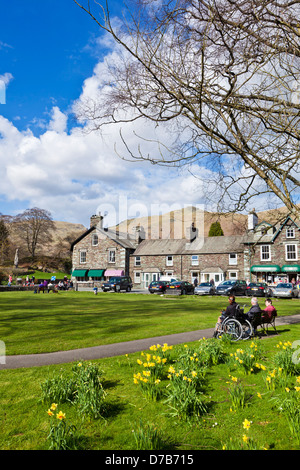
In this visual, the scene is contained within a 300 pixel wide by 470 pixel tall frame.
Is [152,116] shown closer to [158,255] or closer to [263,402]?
[263,402]

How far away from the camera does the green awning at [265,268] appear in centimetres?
4216

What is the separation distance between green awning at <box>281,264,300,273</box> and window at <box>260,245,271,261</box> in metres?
2.37

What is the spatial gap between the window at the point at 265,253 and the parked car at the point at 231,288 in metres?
10.4

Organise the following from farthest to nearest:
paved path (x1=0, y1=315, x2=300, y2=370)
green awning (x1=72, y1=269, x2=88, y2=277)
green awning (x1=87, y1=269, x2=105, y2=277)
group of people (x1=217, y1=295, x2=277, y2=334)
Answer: green awning (x1=72, y1=269, x2=88, y2=277)
green awning (x1=87, y1=269, x2=105, y2=277)
group of people (x1=217, y1=295, x2=277, y2=334)
paved path (x1=0, y1=315, x2=300, y2=370)

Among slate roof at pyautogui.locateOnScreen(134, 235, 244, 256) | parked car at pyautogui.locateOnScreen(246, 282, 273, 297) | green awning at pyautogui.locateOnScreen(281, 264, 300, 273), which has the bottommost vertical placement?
parked car at pyautogui.locateOnScreen(246, 282, 273, 297)

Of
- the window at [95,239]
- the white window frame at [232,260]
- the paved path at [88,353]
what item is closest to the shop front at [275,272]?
the white window frame at [232,260]

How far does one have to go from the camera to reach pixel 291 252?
4191cm

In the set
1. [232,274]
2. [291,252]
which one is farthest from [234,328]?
[232,274]

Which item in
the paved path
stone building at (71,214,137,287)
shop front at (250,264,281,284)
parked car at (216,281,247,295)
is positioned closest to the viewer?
the paved path

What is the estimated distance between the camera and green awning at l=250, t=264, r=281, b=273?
4216cm

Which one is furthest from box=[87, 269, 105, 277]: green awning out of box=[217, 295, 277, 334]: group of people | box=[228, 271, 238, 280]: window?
box=[217, 295, 277, 334]: group of people

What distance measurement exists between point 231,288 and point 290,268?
1287 cm

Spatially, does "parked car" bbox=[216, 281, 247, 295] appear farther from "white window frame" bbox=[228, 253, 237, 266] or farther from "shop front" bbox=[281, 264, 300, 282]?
"white window frame" bbox=[228, 253, 237, 266]

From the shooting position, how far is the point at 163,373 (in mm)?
6117
